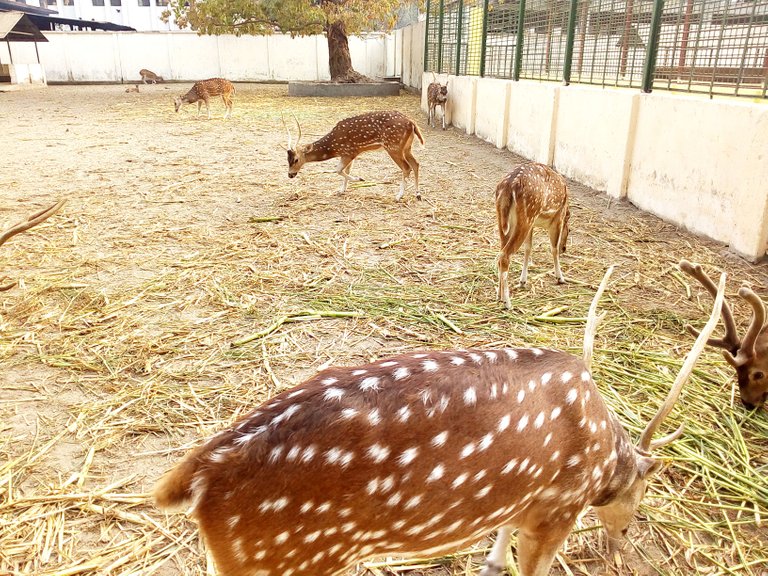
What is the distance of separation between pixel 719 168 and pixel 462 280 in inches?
99.6

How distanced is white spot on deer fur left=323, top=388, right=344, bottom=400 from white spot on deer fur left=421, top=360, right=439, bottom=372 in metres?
0.27

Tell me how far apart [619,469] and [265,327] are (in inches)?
106

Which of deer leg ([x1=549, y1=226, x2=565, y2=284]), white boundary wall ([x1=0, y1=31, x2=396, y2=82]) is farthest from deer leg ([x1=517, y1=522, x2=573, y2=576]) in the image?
white boundary wall ([x1=0, y1=31, x2=396, y2=82])

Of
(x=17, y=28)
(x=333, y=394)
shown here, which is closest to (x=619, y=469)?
(x=333, y=394)

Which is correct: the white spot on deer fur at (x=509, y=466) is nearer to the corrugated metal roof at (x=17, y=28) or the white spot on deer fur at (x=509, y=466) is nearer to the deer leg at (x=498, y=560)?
the deer leg at (x=498, y=560)

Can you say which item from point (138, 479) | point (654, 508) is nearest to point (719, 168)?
point (654, 508)

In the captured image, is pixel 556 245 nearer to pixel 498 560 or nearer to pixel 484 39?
pixel 498 560

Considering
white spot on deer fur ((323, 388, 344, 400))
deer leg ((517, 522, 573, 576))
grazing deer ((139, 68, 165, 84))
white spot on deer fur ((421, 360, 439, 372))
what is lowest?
deer leg ((517, 522, 573, 576))

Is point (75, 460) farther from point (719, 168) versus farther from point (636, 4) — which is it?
point (636, 4)

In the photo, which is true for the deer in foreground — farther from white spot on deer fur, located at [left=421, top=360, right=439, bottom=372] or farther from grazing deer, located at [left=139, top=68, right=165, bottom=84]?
grazing deer, located at [left=139, top=68, right=165, bottom=84]

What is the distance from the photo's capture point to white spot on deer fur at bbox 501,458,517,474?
167 centimetres

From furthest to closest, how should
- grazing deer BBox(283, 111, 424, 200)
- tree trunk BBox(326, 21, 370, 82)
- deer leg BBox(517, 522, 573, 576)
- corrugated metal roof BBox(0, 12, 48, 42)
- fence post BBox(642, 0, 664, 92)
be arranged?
tree trunk BBox(326, 21, 370, 82), corrugated metal roof BBox(0, 12, 48, 42), grazing deer BBox(283, 111, 424, 200), fence post BBox(642, 0, 664, 92), deer leg BBox(517, 522, 573, 576)

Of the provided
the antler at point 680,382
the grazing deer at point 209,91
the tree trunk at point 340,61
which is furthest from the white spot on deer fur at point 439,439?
the tree trunk at point 340,61

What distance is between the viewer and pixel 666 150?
620 cm
